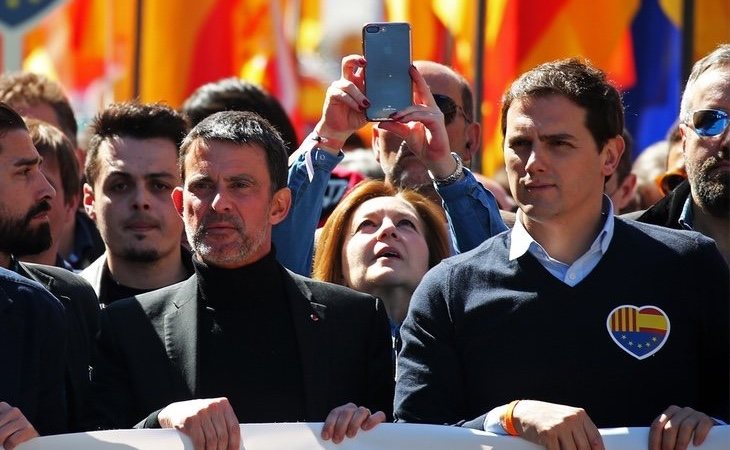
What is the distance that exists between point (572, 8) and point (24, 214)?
532cm

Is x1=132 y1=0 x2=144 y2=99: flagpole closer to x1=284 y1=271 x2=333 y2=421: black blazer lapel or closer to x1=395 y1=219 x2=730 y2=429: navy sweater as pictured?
x1=284 y1=271 x2=333 y2=421: black blazer lapel

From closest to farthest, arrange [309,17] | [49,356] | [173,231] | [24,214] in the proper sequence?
[49,356], [24,214], [173,231], [309,17]

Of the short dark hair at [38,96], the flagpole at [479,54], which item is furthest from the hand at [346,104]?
the flagpole at [479,54]

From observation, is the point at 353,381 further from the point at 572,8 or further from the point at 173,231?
the point at 572,8

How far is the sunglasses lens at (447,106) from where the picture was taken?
549 cm

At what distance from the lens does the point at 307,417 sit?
4.08 meters

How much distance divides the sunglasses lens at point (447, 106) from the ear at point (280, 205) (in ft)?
3.80

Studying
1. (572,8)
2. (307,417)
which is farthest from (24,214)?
(572,8)

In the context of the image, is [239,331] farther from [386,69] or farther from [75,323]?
[386,69]

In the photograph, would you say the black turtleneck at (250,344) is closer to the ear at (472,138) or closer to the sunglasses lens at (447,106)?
the sunglasses lens at (447,106)

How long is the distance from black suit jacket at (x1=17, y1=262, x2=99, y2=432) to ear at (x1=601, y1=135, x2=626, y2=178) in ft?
5.20

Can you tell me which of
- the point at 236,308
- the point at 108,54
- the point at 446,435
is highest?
the point at 108,54

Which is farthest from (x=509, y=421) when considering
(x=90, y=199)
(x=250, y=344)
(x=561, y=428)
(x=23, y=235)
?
(x=90, y=199)

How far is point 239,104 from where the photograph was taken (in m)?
6.34
